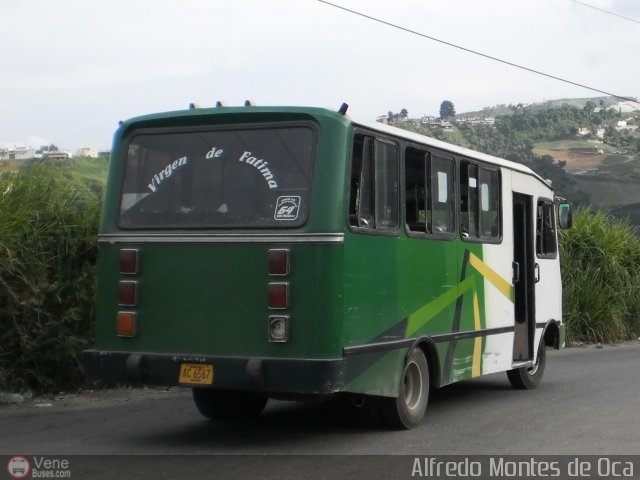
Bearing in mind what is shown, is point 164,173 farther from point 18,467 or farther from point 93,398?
point 93,398

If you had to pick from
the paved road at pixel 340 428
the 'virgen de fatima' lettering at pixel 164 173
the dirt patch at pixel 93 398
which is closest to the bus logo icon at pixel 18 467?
the paved road at pixel 340 428

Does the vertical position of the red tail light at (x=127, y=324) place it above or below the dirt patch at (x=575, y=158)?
below

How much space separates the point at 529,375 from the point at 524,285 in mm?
1096

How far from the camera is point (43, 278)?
11.9 meters

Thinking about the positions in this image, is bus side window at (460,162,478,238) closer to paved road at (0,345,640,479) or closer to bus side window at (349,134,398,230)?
bus side window at (349,134,398,230)

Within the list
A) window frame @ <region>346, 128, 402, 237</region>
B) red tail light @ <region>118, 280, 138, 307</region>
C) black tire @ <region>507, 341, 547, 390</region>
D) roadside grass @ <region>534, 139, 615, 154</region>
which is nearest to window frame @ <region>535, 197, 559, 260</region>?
black tire @ <region>507, 341, 547, 390</region>

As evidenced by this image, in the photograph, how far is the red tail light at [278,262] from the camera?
28.1ft

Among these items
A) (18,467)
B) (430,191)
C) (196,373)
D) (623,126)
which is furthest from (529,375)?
(623,126)

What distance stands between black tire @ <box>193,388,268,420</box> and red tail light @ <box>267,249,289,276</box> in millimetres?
2128

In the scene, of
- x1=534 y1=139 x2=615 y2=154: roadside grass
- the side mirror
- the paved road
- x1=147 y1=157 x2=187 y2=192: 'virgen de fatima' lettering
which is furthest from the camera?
x1=534 y1=139 x2=615 y2=154: roadside grass

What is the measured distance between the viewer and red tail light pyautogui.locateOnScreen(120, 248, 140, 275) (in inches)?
359

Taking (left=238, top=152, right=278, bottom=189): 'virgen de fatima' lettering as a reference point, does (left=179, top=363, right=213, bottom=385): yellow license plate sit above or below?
below

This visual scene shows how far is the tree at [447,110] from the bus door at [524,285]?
33707mm

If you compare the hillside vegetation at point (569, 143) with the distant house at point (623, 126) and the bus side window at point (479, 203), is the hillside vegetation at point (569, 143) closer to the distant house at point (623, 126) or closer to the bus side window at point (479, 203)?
the distant house at point (623, 126)
